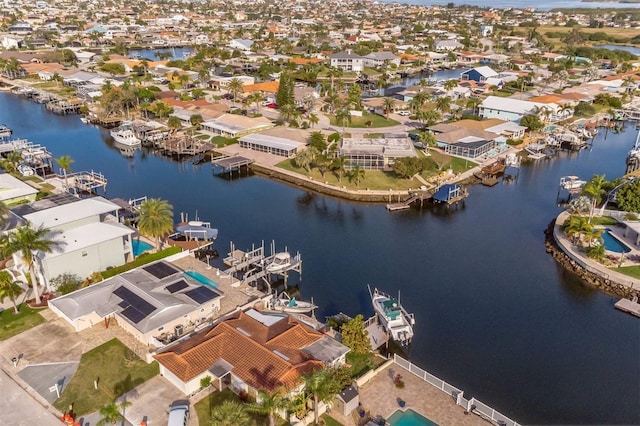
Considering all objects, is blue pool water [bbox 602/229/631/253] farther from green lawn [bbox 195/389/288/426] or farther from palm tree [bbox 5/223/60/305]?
palm tree [bbox 5/223/60/305]

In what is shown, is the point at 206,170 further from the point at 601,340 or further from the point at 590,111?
the point at 590,111

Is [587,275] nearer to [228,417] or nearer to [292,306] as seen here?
[292,306]

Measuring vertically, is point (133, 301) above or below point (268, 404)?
below

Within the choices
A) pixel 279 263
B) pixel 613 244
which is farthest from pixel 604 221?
pixel 279 263

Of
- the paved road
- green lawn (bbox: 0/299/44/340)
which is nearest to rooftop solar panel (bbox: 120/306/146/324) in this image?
green lawn (bbox: 0/299/44/340)

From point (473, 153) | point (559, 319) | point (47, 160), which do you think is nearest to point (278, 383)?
point (559, 319)

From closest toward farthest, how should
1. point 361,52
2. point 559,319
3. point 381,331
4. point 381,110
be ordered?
point 381,331 < point 559,319 < point 381,110 < point 361,52
